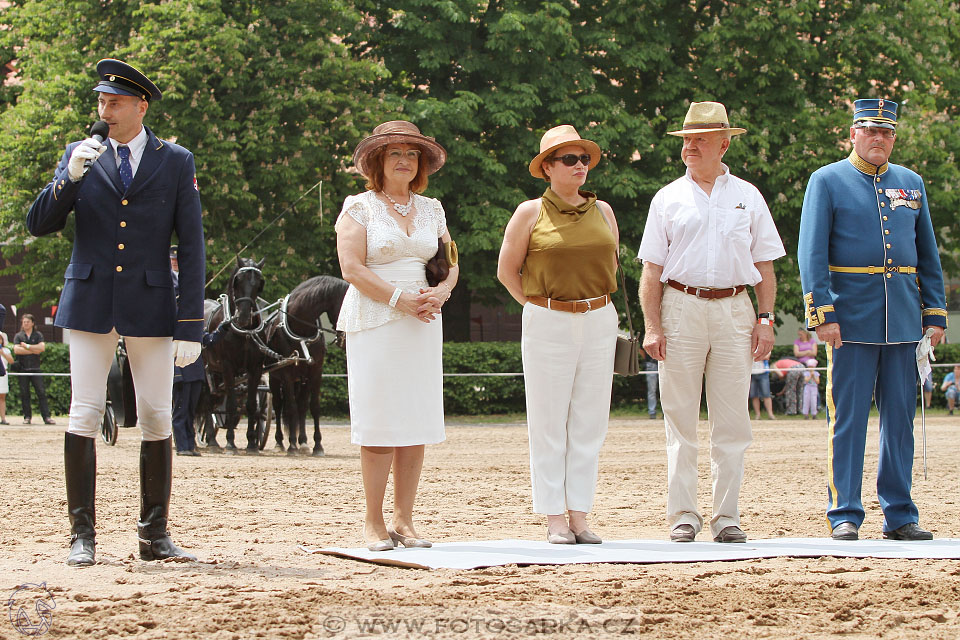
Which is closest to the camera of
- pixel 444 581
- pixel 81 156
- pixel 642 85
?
pixel 444 581

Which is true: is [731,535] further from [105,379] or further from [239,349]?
[239,349]

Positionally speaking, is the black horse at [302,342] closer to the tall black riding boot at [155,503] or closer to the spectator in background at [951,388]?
the tall black riding boot at [155,503]

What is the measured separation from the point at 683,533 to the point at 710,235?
1550 mm

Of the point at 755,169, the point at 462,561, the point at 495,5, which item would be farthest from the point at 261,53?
→ the point at 462,561

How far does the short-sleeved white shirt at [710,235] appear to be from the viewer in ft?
21.4

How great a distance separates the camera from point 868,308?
674cm

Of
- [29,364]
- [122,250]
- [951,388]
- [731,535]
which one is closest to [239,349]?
[29,364]

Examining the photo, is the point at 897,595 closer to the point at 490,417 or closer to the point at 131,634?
the point at 131,634

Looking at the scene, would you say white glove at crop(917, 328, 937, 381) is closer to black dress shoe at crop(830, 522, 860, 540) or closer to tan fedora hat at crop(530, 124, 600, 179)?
black dress shoe at crop(830, 522, 860, 540)

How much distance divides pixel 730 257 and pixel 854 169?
3.36 feet

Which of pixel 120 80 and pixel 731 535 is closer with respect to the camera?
pixel 120 80

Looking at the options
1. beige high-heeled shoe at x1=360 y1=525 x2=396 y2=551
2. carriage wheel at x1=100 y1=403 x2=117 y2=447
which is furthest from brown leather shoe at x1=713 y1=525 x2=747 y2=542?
carriage wheel at x1=100 y1=403 x2=117 y2=447

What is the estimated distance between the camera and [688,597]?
16.0 ft

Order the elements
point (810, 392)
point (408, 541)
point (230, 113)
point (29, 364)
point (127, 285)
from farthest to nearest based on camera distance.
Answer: point (810, 392) < point (230, 113) < point (29, 364) < point (408, 541) < point (127, 285)
